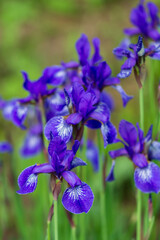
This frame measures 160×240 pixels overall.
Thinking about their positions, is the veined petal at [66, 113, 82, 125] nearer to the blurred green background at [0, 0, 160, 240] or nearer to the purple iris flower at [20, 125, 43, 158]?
the purple iris flower at [20, 125, 43, 158]

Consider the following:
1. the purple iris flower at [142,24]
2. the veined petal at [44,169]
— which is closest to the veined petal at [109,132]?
the veined petal at [44,169]

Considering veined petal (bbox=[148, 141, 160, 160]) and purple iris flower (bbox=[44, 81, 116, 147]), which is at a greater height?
purple iris flower (bbox=[44, 81, 116, 147])

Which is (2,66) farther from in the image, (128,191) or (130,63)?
(130,63)

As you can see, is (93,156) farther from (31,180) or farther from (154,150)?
(31,180)

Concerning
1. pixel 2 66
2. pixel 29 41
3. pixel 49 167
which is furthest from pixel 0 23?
pixel 49 167

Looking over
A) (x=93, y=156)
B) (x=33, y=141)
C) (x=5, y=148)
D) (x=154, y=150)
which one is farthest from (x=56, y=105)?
(x=93, y=156)

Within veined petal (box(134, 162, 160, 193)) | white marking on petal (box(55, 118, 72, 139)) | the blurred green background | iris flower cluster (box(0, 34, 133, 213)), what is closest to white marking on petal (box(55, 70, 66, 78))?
iris flower cluster (box(0, 34, 133, 213))
